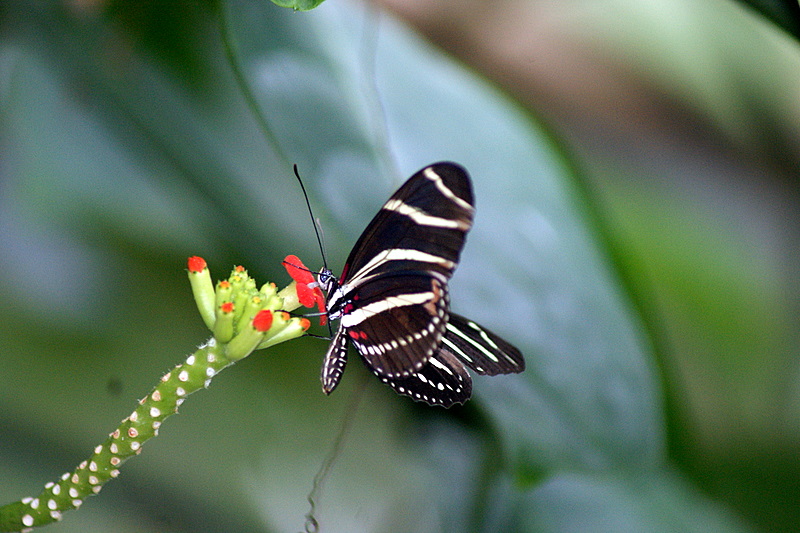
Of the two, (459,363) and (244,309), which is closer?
(244,309)

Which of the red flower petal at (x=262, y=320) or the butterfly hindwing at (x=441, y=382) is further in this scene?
the butterfly hindwing at (x=441, y=382)

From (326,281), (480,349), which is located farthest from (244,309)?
(480,349)

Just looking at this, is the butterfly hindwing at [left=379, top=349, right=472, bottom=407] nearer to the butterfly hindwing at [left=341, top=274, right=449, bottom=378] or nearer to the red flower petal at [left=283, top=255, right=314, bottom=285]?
the butterfly hindwing at [left=341, top=274, right=449, bottom=378]

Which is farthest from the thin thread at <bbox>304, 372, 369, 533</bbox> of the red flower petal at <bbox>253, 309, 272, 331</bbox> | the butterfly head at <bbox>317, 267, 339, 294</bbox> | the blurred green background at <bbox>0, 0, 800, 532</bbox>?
the red flower petal at <bbox>253, 309, 272, 331</bbox>

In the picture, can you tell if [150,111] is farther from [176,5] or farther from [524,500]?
[524,500]

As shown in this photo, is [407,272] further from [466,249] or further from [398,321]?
[466,249]

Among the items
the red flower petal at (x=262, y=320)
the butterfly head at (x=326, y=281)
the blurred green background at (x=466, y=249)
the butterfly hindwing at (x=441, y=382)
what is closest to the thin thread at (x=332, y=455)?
the blurred green background at (x=466, y=249)

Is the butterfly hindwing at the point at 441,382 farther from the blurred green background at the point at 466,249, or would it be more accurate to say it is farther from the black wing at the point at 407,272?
the blurred green background at the point at 466,249
